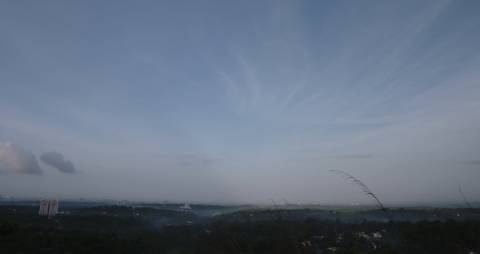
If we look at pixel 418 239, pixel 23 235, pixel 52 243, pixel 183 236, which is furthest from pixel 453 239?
pixel 23 235

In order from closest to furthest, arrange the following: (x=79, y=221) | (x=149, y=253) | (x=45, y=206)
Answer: (x=149, y=253) → (x=79, y=221) → (x=45, y=206)

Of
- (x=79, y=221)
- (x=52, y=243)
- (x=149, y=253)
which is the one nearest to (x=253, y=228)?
(x=149, y=253)

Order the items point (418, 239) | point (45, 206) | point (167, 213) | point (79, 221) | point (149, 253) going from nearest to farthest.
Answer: point (418, 239) → point (149, 253) → point (79, 221) → point (45, 206) → point (167, 213)

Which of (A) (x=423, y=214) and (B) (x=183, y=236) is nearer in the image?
(B) (x=183, y=236)

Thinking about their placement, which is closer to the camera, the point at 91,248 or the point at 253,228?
the point at 91,248

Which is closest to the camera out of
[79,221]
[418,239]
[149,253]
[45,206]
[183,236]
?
[418,239]

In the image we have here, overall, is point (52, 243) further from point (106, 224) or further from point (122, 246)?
point (106, 224)

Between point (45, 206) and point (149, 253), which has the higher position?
point (45, 206)

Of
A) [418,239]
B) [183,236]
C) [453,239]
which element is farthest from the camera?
[183,236]

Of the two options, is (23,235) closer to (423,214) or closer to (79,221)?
(79,221)
